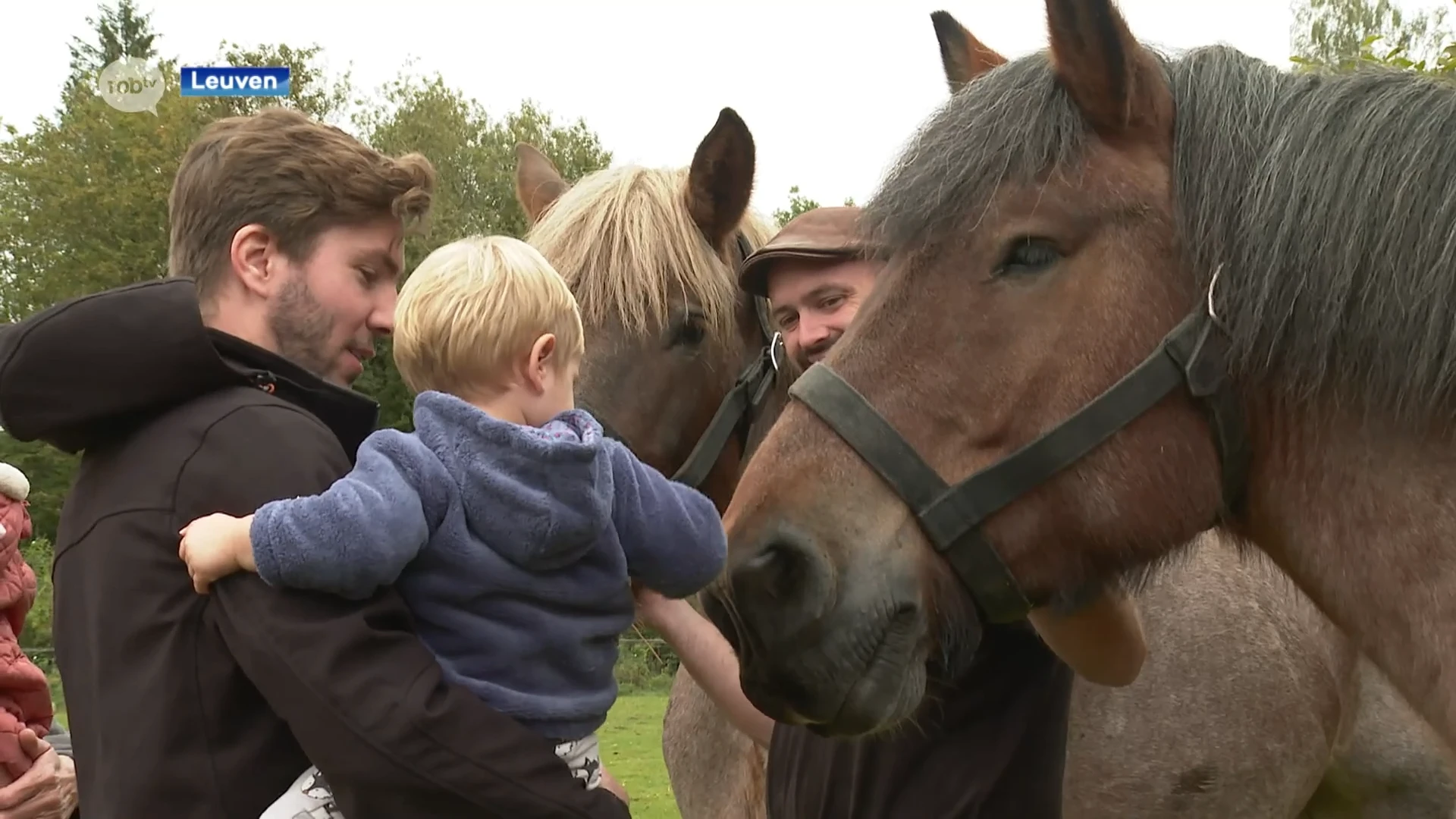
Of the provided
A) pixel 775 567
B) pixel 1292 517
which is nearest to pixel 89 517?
pixel 775 567

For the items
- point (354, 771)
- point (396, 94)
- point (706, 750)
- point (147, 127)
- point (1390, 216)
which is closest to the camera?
point (354, 771)

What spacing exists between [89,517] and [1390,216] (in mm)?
1993

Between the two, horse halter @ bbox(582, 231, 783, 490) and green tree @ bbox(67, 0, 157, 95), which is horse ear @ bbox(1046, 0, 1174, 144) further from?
green tree @ bbox(67, 0, 157, 95)

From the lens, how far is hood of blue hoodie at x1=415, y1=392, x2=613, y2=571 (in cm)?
176

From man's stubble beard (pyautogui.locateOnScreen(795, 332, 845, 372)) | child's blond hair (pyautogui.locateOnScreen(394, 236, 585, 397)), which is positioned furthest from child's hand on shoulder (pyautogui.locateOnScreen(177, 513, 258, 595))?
man's stubble beard (pyautogui.locateOnScreen(795, 332, 845, 372))

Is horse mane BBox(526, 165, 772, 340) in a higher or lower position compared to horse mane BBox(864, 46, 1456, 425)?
lower

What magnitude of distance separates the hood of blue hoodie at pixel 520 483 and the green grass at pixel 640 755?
628 centimetres

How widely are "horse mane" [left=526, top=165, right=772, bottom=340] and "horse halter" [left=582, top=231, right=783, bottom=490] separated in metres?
0.19

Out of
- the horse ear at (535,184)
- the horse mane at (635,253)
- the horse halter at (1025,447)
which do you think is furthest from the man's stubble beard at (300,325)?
the horse ear at (535,184)

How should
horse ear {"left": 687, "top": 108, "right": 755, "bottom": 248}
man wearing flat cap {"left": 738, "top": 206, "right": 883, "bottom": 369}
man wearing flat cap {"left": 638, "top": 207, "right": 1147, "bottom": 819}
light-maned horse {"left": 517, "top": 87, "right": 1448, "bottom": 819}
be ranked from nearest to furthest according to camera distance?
man wearing flat cap {"left": 638, "top": 207, "right": 1147, "bottom": 819}, man wearing flat cap {"left": 738, "top": 206, "right": 883, "bottom": 369}, light-maned horse {"left": 517, "top": 87, "right": 1448, "bottom": 819}, horse ear {"left": 687, "top": 108, "right": 755, "bottom": 248}

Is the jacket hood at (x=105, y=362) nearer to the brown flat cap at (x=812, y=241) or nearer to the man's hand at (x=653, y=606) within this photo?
the man's hand at (x=653, y=606)

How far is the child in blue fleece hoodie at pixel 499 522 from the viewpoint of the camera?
1639mm

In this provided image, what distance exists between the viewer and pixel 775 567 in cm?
180

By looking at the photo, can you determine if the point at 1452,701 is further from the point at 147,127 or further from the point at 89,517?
the point at 147,127
